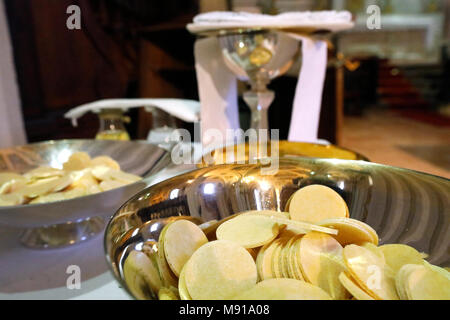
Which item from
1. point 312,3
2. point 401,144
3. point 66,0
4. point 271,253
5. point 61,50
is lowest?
point 401,144

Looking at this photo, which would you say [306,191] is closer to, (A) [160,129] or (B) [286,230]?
(B) [286,230]

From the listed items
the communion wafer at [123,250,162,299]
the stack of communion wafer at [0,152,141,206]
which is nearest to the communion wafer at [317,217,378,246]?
the communion wafer at [123,250,162,299]

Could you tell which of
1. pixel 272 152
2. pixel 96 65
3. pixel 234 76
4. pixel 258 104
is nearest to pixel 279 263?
pixel 272 152

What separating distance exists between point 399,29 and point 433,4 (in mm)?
796

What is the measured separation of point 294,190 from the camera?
0.32 meters

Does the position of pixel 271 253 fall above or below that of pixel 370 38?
below

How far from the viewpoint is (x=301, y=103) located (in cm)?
80

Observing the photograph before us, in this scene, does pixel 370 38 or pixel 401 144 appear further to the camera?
pixel 370 38

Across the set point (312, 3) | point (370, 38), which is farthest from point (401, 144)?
point (370, 38)

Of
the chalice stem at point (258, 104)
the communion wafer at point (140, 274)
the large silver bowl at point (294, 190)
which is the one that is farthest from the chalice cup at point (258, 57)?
the communion wafer at point (140, 274)

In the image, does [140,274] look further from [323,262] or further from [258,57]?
[258,57]

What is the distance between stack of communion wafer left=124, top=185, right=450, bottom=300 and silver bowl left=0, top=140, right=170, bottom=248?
103 millimetres
